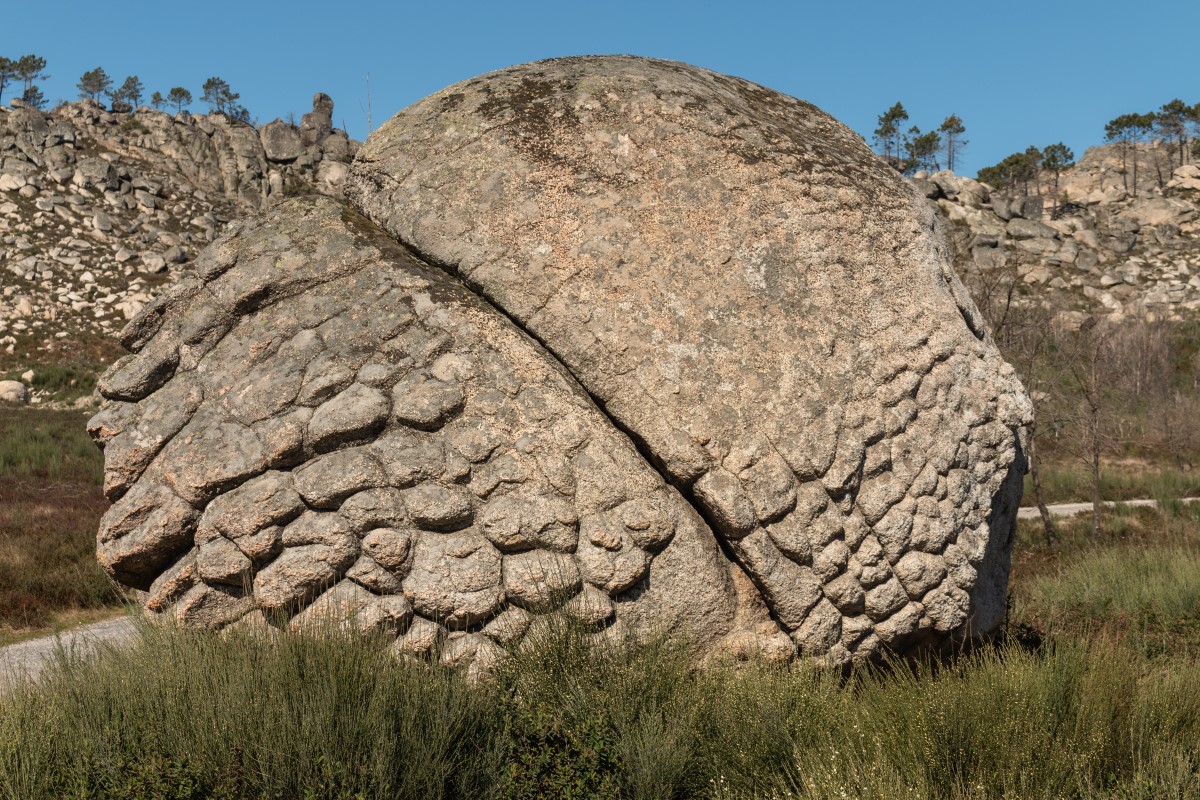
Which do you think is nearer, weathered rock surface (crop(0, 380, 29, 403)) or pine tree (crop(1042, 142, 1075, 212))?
weathered rock surface (crop(0, 380, 29, 403))

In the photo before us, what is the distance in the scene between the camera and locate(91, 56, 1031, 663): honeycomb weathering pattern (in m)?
4.40

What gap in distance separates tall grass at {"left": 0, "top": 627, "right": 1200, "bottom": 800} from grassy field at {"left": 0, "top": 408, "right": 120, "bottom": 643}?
6.21m

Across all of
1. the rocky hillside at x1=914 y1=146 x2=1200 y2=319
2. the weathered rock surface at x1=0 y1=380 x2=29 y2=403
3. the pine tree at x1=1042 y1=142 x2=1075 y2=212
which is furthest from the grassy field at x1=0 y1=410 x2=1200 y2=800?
the pine tree at x1=1042 y1=142 x2=1075 y2=212

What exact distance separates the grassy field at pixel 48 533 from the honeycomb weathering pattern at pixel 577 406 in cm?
567

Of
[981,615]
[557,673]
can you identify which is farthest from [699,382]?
[981,615]

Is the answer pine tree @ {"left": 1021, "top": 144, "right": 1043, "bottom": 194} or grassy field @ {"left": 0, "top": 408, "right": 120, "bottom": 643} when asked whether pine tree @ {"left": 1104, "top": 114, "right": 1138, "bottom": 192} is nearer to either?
pine tree @ {"left": 1021, "top": 144, "right": 1043, "bottom": 194}

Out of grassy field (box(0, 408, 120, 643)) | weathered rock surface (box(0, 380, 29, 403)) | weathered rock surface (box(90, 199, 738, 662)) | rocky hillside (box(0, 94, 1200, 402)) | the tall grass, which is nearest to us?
the tall grass

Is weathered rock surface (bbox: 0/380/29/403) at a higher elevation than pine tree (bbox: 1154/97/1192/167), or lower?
lower

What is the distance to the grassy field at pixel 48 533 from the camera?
31.3ft

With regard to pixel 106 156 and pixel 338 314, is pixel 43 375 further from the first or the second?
pixel 338 314

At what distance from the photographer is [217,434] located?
4566 millimetres

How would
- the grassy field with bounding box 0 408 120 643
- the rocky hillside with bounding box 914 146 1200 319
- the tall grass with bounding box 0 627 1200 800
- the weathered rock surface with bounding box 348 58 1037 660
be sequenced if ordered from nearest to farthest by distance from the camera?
1. the tall grass with bounding box 0 627 1200 800
2. the weathered rock surface with bounding box 348 58 1037 660
3. the grassy field with bounding box 0 408 120 643
4. the rocky hillside with bounding box 914 146 1200 319

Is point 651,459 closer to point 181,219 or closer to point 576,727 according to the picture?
point 576,727

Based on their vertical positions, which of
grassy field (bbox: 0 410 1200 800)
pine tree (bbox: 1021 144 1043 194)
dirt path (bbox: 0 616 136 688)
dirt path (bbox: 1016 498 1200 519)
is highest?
pine tree (bbox: 1021 144 1043 194)
